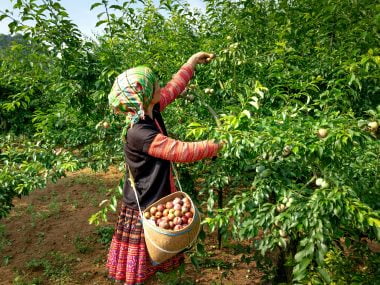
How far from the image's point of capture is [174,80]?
2.28 metres

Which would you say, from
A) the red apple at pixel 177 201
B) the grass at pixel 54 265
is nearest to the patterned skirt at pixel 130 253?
the red apple at pixel 177 201

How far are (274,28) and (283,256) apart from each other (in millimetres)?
1878

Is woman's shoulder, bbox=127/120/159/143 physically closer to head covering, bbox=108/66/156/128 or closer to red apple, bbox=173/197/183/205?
head covering, bbox=108/66/156/128

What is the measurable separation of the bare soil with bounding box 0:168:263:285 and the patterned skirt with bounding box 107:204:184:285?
34.4 inches

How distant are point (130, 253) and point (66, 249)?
3.08 m

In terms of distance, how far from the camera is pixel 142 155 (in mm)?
1854

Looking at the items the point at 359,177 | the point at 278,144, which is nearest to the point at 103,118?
the point at 278,144

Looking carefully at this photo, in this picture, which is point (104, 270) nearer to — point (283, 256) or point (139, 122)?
point (283, 256)

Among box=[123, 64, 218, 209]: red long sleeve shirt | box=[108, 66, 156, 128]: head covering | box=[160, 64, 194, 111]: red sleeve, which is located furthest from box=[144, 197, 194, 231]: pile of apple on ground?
box=[160, 64, 194, 111]: red sleeve

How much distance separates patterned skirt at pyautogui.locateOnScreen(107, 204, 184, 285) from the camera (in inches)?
79.4

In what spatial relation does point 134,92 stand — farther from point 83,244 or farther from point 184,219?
point 83,244

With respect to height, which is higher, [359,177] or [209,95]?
[209,95]

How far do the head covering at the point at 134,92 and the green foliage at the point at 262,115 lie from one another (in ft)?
0.93

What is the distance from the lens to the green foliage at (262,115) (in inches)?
62.1
